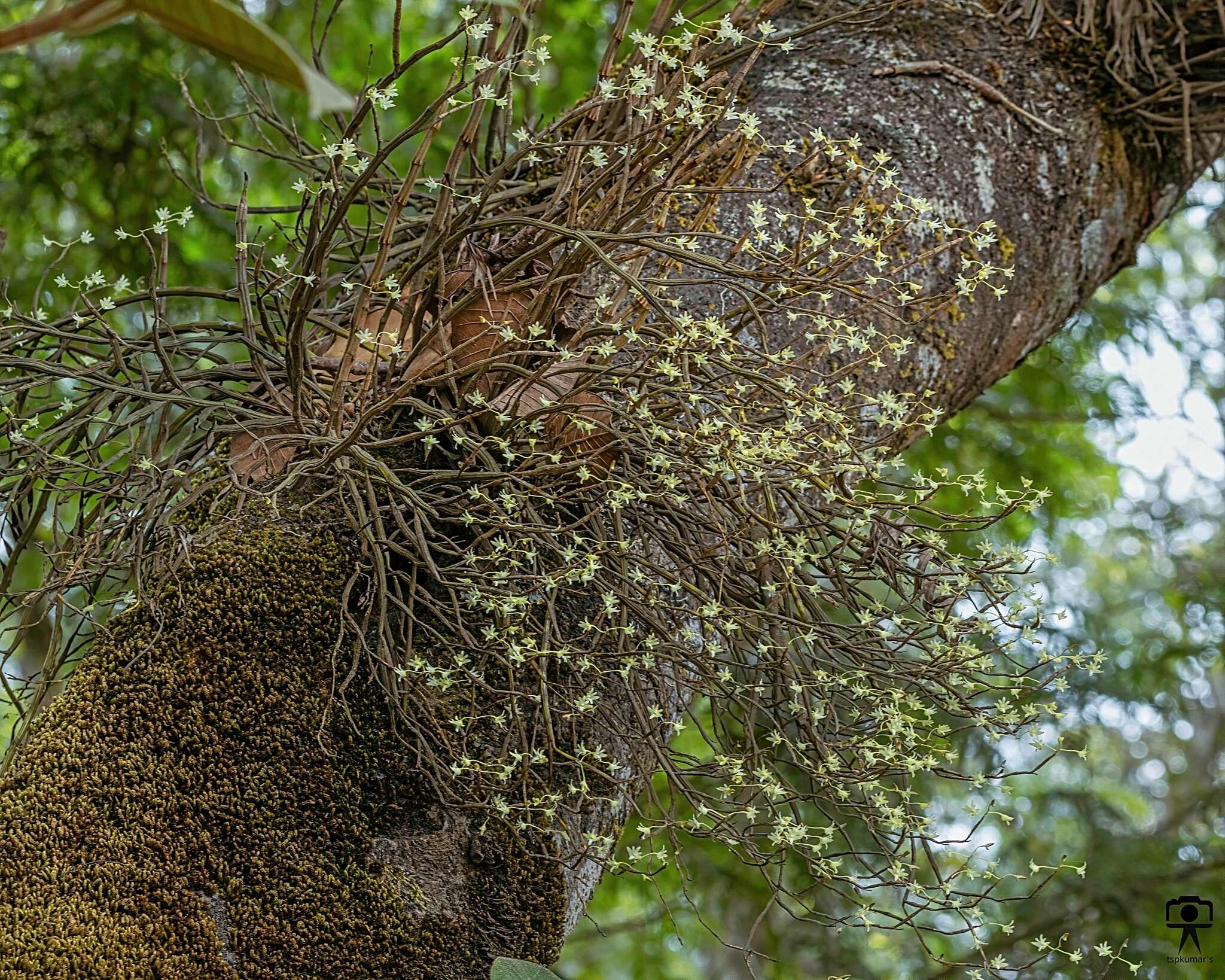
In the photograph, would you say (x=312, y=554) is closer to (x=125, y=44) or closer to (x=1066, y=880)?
(x=125, y=44)

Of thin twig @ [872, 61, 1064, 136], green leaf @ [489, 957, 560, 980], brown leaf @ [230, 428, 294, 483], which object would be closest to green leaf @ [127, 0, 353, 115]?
brown leaf @ [230, 428, 294, 483]

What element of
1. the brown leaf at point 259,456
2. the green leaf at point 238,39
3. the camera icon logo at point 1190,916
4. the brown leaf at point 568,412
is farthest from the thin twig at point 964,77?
the camera icon logo at point 1190,916

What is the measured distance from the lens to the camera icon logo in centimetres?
360

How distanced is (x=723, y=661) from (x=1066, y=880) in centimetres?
347

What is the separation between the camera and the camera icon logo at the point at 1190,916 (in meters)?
3.60

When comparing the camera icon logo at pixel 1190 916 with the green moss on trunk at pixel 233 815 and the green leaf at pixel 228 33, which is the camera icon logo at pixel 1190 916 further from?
the green leaf at pixel 228 33

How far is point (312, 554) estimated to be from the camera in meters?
1.31

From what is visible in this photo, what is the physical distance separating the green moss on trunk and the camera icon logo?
326 cm

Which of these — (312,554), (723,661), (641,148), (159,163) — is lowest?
(312,554)

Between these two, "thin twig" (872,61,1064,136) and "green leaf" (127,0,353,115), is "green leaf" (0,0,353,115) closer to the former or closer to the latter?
"green leaf" (127,0,353,115)

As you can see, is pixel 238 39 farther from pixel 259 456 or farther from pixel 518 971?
pixel 518 971

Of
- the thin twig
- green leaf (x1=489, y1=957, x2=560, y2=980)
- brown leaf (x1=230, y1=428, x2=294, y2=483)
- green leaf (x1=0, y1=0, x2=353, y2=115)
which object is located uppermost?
the thin twig

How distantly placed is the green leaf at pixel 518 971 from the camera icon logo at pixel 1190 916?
11.1 feet

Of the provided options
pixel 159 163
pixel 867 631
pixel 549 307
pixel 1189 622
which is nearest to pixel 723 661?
pixel 867 631
